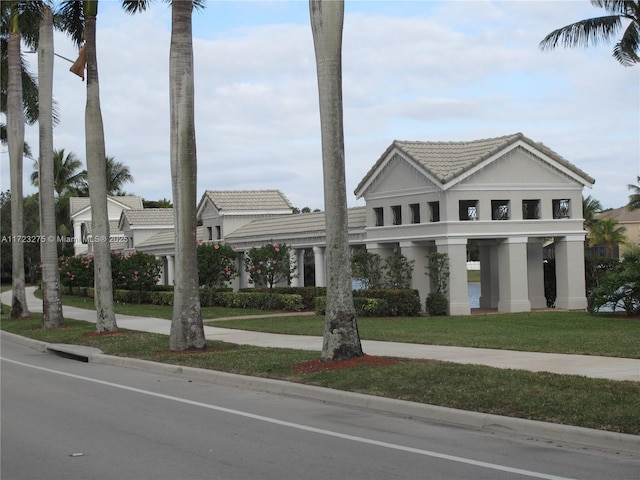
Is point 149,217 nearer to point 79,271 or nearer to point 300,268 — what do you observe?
point 79,271

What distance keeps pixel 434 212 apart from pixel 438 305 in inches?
160

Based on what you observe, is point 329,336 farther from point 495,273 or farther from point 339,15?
point 495,273

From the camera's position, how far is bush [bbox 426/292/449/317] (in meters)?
33.5

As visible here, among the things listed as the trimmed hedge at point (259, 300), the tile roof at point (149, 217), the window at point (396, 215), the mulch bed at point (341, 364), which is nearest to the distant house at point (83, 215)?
the tile roof at point (149, 217)

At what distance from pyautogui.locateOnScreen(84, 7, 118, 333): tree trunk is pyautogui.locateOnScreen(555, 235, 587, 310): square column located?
1890cm

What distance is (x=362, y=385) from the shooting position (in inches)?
521

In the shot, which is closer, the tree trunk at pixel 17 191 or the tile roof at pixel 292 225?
the tree trunk at pixel 17 191

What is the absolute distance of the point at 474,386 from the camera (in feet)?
40.4

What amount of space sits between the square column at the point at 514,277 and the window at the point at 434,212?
111 inches

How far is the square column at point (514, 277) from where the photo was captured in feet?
114

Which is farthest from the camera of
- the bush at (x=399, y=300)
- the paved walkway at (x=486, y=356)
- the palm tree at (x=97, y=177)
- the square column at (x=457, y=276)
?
the square column at (x=457, y=276)

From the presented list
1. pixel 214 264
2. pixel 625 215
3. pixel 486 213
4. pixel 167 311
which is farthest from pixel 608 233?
pixel 167 311

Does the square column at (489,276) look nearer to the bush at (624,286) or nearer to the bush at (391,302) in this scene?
the bush at (391,302)

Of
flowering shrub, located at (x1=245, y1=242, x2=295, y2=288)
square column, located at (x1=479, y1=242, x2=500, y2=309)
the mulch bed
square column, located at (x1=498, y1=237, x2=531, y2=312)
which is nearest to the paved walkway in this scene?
the mulch bed
